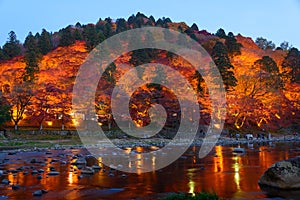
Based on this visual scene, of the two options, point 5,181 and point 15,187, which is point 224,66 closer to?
point 5,181

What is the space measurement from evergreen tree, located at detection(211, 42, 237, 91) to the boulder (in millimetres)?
34883

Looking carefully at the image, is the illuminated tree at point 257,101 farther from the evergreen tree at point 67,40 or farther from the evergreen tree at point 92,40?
the evergreen tree at point 67,40

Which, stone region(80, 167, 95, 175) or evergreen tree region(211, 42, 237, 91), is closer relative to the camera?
stone region(80, 167, 95, 175)

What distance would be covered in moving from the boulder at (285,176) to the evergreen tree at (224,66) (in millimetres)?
34883

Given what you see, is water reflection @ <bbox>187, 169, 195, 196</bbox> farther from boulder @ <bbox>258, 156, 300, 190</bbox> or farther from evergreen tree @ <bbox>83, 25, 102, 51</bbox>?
evergreen tree @ <bbox>83, 25, 102, 51</bbox>

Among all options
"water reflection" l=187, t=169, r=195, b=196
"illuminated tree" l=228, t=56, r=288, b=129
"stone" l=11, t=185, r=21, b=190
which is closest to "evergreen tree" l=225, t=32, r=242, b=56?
"illuminated tree" l=228, t=56, r=288, b=129

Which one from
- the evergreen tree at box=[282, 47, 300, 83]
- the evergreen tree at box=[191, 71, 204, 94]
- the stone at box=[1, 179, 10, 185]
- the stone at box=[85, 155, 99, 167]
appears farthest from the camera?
the evergreen tree at box=[282, 47, 300, 83]

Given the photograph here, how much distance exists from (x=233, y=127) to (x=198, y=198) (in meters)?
40.0

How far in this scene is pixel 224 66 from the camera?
4597 centimetres

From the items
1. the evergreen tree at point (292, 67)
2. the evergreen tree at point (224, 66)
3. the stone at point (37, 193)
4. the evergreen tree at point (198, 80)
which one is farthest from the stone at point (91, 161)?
the evergreen tree at point (292, 67)

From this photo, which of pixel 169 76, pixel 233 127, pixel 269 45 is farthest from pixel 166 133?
pixel 269 45

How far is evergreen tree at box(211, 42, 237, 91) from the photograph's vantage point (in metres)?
45.0

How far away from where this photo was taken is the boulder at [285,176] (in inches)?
398

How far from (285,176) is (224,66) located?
36934 millimetres
